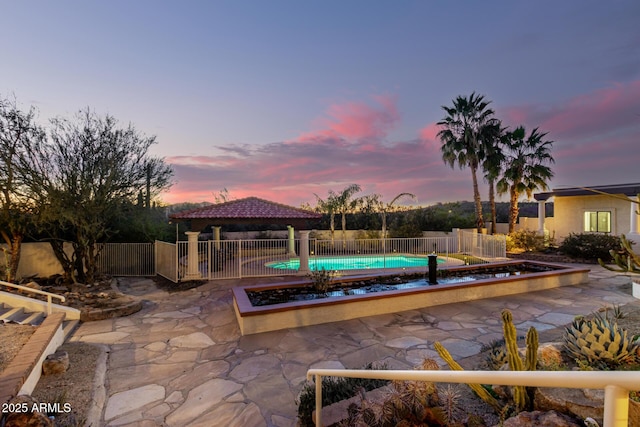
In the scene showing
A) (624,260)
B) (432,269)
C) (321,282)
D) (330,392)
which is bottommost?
(330,392)

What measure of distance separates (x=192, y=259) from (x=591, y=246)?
659 inches

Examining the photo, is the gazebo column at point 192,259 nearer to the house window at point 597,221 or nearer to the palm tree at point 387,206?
the palm tree at point 387,206

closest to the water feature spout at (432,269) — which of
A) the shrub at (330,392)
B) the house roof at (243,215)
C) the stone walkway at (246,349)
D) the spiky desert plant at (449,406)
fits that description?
the stone walkway at (246,349)

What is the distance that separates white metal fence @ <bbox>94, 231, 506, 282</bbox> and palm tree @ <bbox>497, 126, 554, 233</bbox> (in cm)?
487

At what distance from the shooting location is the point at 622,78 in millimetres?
9906

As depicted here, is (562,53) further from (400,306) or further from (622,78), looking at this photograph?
(400,306)

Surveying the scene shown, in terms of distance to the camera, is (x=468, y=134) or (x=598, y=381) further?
(x=468, y=134)

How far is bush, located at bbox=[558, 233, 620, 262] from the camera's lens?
44.1 feet

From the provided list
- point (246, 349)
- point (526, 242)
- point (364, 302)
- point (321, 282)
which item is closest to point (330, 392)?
point (246, 349)

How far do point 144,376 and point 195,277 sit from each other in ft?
22.8

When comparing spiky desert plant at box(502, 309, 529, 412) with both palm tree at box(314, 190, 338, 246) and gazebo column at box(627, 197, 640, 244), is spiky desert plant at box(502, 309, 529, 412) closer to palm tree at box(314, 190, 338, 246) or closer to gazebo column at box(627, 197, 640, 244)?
gazebo column at box(627, 197, 640, 244)

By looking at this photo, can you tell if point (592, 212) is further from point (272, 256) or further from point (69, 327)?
point (69, 327)

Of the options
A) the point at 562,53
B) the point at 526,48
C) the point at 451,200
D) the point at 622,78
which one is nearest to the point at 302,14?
the point at 526,48

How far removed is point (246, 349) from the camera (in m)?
5.26
